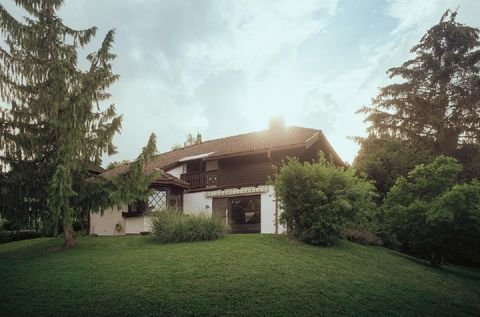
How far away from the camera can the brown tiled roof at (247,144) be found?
68.6 ft

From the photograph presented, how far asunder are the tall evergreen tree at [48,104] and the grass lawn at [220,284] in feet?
10.1

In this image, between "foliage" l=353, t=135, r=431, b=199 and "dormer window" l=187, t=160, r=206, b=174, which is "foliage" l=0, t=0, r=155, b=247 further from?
"foliage" l=353, t=135, r=431, b=199

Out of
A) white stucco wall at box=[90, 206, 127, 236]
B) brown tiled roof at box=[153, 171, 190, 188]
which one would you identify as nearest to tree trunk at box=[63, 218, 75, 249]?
white stucco wall at box=[90, 206, 127, 236]

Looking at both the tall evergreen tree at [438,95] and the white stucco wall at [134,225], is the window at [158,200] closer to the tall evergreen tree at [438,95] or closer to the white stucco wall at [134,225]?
the white stucco wall at [134,225]

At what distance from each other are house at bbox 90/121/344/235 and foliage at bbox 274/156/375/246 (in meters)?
4.26

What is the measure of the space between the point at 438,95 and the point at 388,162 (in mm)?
8194

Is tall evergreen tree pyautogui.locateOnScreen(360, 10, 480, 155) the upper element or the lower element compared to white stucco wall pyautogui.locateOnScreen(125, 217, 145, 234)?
upper

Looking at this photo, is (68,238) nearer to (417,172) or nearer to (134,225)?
(134,225)

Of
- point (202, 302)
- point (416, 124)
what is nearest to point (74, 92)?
point (202, 302)

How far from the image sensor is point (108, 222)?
2127 cm

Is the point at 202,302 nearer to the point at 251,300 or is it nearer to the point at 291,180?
the point at 251,300

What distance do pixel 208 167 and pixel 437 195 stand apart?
540 inches

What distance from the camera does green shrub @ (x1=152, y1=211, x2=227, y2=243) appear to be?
14305 millimetres

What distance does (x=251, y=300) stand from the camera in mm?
7469
